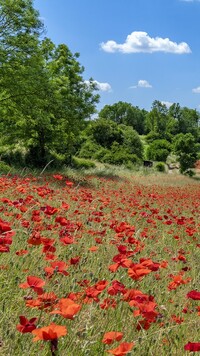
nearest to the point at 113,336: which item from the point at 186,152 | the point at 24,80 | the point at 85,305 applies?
the point at 85,305

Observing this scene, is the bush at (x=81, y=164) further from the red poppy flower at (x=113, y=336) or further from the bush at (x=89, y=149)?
the red poppy flower at (x=113, y=336)

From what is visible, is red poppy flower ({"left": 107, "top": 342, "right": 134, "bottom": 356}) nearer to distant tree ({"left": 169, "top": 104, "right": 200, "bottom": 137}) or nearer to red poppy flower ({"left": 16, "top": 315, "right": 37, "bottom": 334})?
red poppy flower ({"left": 16, "top": 315, "right": 37, "bottom": 334})

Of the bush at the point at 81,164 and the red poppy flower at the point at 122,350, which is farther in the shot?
the bush at the point at 81,164

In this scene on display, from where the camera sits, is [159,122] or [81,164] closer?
[81,164]

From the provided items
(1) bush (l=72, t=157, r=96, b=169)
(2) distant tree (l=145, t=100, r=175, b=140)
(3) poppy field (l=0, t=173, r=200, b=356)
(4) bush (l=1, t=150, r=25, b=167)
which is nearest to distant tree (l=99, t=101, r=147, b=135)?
(2) distant tree (l=145, t=100, r=175, b=140)

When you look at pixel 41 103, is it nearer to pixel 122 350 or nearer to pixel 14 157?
pixel 14 157

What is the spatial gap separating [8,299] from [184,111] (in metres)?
119

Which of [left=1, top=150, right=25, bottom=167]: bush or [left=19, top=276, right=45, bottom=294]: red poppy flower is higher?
[left=19, top=276, right=45, bottom=294]: red poppy flower

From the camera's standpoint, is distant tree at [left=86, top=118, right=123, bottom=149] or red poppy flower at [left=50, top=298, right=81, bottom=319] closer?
red poppy flower at [left=50, top=298, right=81, bottom=319]

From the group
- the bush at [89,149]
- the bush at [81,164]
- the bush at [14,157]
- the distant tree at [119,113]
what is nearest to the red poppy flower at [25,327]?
the bush at [14,157]

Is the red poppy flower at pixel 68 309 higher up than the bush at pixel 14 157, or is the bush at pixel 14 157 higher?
the red poppy flower at pixel 68 309

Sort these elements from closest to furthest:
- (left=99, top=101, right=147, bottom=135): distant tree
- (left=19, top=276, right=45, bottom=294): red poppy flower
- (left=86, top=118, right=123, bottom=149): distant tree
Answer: (left=19, top=276, right=45, bottom=294): red poppy flower
(left=86, top=118, right=123, bottom=149): distant tree
(left=99, top=101, right=147, bottom=135): distant tree

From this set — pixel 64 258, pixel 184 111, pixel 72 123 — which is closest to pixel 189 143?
pixel 72 123

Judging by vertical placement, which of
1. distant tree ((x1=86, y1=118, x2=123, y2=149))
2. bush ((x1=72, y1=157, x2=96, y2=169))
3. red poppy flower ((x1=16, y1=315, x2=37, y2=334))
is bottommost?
bush ((x1=72, y1=157, x2=96, y2=169))
